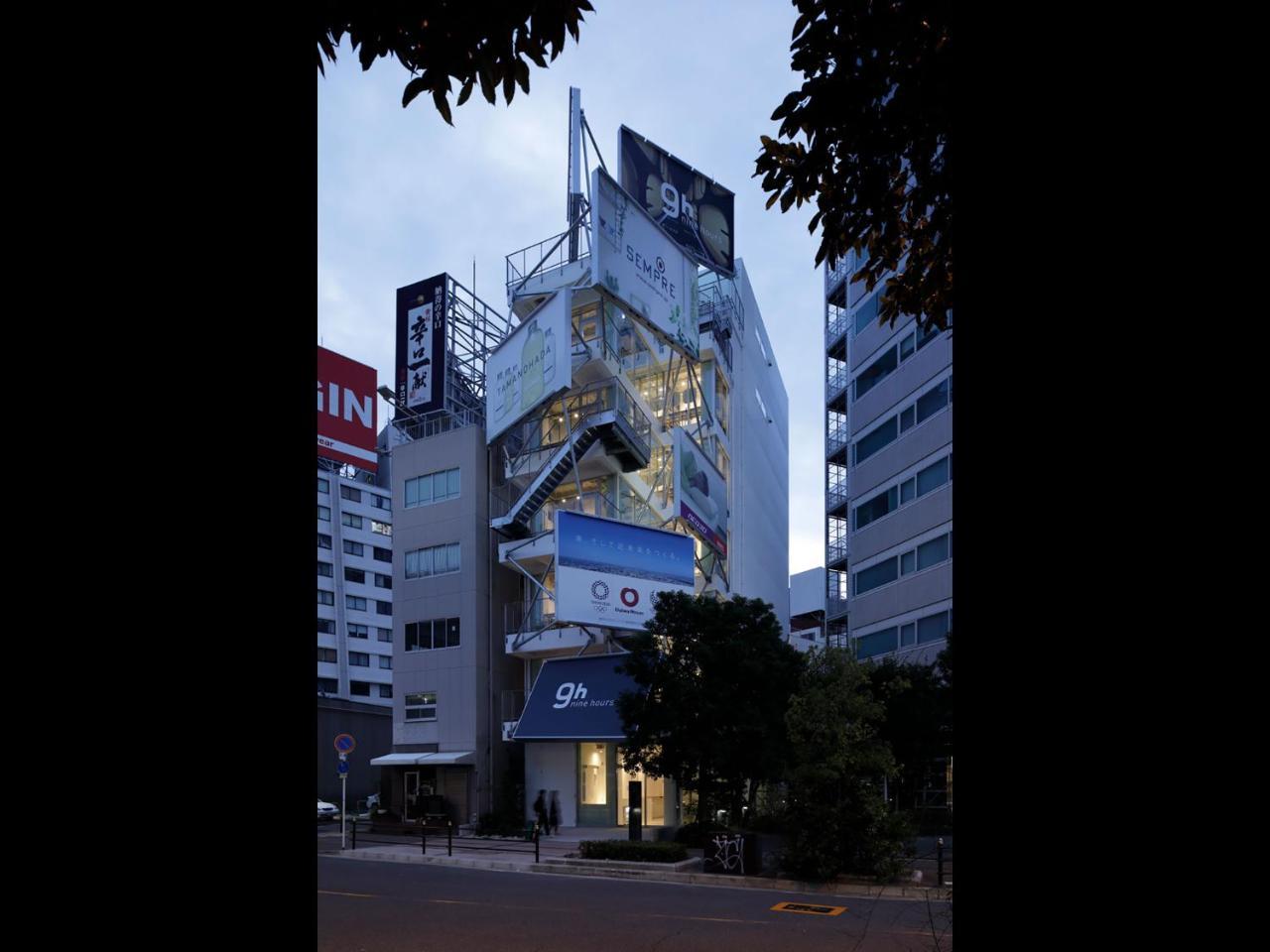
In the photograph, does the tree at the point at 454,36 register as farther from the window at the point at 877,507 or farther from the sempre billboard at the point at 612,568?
the window at the point at 877,507

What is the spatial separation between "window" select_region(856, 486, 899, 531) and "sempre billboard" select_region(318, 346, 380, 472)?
1546 inches

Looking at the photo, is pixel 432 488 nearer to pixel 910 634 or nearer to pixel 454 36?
pixel 910 634

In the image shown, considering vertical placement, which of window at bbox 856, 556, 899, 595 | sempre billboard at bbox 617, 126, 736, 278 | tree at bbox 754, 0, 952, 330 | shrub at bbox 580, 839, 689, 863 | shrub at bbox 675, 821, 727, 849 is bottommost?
shrub at bbox 675, 821, 727, 849

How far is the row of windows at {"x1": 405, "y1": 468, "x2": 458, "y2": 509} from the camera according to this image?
4303cm

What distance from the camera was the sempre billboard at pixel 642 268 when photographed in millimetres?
40344

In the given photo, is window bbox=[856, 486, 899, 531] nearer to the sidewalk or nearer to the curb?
the sidewalk

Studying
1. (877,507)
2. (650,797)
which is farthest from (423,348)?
(650,797)

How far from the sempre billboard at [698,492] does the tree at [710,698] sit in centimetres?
1441

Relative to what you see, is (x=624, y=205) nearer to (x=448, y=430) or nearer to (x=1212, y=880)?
(x=448, y=430)

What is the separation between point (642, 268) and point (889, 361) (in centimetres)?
1176

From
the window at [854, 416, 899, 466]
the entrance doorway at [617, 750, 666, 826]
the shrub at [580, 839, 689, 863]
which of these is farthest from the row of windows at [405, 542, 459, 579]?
the shrub at [580, 839, 689, 863]

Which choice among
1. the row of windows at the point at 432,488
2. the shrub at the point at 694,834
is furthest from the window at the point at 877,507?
the shrub at the point at 694,834

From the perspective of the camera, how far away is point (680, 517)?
42844 millimetres
